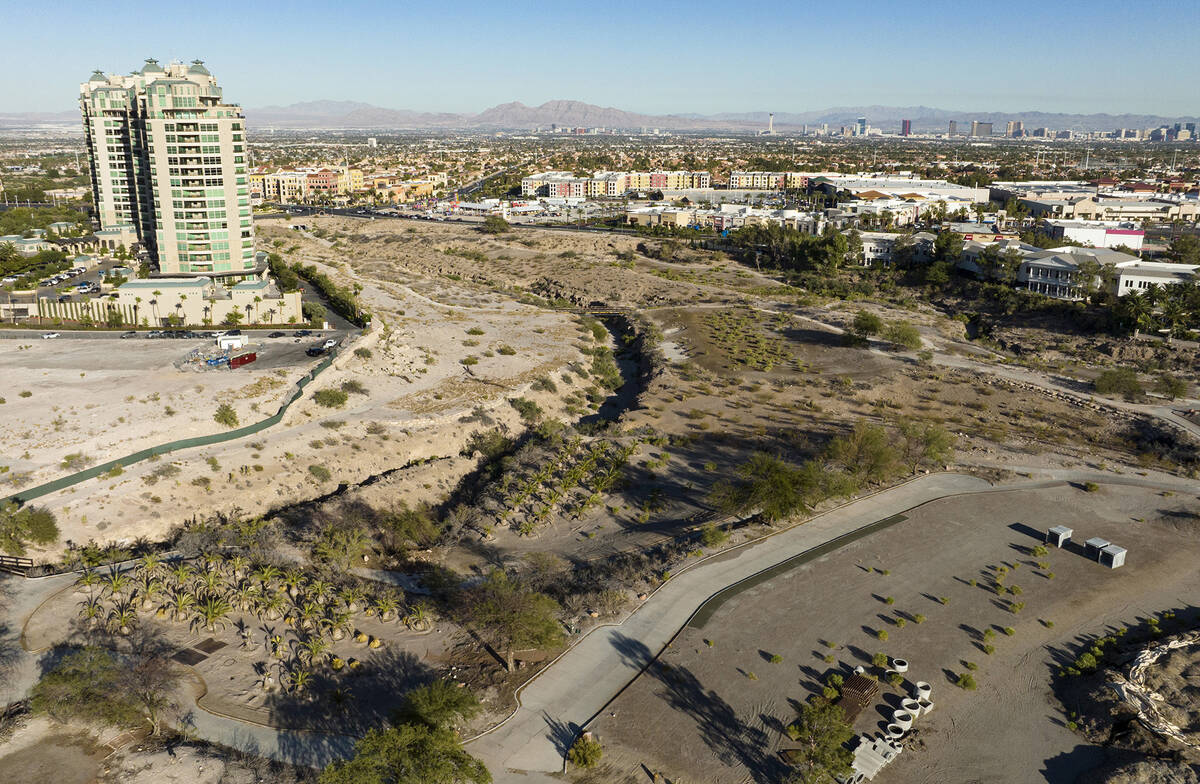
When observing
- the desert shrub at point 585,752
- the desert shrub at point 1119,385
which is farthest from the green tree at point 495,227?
the desert shrub at point 585,752

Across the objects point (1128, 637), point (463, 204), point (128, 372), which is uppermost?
point (463, 204)

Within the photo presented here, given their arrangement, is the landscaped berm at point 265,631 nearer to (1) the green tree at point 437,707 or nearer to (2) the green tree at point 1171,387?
(1) the green tree at point 437,707

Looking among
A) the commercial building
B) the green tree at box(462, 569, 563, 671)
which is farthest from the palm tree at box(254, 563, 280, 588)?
the commercial building

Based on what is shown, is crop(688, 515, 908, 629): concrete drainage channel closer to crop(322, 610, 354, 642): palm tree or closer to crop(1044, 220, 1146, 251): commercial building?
crop(322, 610, 354, 642): palm tree

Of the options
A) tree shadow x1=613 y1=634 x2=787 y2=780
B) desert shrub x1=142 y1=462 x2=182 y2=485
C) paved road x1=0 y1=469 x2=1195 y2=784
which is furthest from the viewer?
desert shrub x1=142 y1=462 x2=182 y2=485

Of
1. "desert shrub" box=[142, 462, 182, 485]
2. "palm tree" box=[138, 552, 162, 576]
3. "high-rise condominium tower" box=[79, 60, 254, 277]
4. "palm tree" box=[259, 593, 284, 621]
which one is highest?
"high-rise condominium tower" box=[79, 60, 254, 277]

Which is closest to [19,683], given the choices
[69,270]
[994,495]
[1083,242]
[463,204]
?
[994,495]

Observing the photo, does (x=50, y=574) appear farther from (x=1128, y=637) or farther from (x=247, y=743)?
(x=1128, y=637)

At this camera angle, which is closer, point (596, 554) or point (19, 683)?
point (19, 683)
